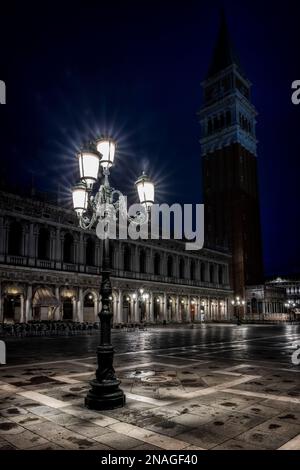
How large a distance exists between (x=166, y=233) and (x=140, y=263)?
6580 mm

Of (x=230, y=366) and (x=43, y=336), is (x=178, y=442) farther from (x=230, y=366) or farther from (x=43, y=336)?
(x=43, y=336)

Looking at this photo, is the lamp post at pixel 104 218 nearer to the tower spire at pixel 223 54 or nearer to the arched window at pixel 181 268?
the arched window at pixel 181 268

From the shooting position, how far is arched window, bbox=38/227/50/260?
120ft

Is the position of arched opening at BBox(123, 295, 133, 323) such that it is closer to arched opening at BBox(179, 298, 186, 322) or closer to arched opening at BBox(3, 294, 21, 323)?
arched opening at BBox(179, 298, 186, 322)

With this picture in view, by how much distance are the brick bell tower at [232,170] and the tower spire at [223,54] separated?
0.76 feet

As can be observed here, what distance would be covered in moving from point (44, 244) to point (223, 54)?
67.5 meters

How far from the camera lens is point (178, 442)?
204 inches

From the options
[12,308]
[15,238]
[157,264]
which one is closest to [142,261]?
[157,264]

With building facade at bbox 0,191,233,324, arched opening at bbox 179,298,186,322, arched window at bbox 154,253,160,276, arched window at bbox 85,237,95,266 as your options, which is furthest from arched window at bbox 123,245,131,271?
arched opening at bbox 179,298,186,322

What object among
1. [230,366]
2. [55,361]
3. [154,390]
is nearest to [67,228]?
[55,361]

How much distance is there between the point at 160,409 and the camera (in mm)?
6910

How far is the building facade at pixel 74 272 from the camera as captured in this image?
3288 cm

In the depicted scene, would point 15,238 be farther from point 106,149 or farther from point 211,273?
point 211,273

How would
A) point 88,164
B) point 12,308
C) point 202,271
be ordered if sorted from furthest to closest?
point 202,271 < point 12,308 < point 88,164
